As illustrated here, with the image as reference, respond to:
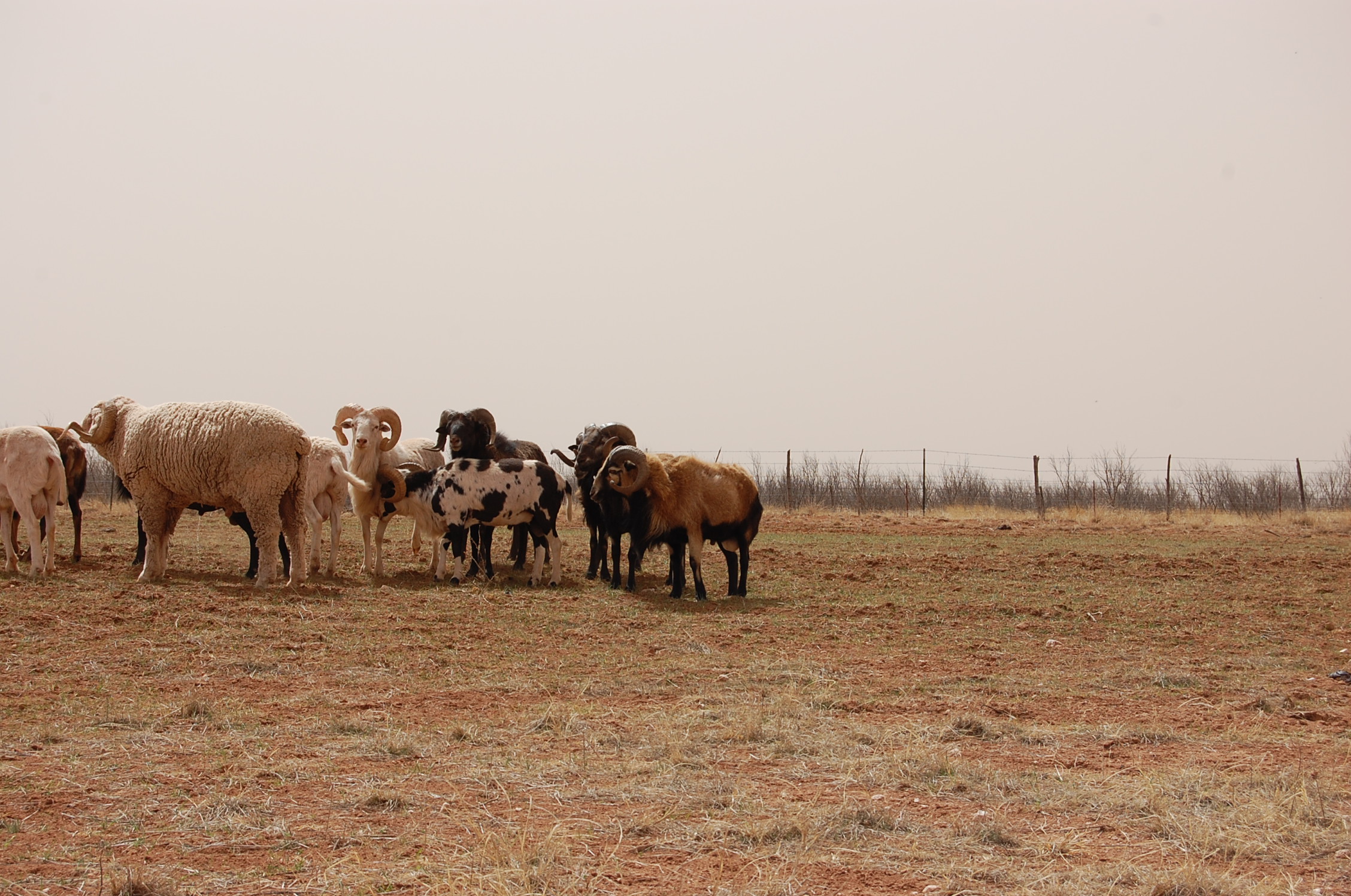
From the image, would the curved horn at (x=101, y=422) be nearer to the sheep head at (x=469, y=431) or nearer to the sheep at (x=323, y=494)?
the sheep at (x=323, y=494)

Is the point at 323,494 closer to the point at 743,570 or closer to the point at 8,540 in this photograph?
the point at 8,540

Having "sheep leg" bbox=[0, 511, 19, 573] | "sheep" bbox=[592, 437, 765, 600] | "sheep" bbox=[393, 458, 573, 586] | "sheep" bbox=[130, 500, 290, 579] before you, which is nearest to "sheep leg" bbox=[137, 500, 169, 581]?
"sheep" bbox=[130, 500, 290, 579]

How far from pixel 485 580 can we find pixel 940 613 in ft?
21.5

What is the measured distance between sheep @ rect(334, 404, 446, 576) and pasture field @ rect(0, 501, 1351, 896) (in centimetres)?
138

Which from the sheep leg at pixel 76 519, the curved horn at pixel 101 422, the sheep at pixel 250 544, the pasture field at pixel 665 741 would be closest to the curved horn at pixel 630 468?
the pasture field at pixel 665 741

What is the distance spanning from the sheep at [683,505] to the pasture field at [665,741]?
2.50 ft

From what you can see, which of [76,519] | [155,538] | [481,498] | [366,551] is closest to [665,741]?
[481,498]

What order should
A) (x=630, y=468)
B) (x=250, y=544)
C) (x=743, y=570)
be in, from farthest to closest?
(x=250, y=544), (x=743, y=570), (x=630, y=468)

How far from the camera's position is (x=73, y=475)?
16.6 meters

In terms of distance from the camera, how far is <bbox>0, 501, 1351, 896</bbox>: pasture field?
480cm

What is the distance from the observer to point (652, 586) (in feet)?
51.1

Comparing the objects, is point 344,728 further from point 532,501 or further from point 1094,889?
point 532,501

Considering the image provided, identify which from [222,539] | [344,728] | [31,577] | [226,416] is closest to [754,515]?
[226,416]

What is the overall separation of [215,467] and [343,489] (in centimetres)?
280
